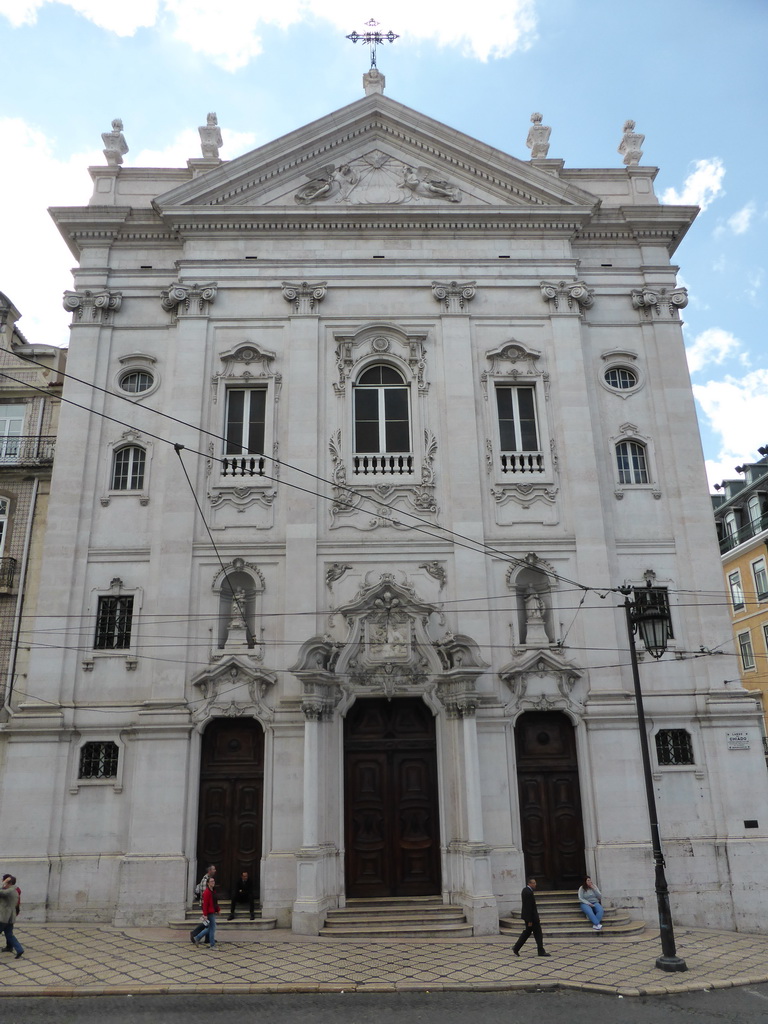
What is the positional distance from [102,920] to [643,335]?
68.2ft

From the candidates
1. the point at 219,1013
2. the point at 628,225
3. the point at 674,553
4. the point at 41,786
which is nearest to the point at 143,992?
the point at 219,1013

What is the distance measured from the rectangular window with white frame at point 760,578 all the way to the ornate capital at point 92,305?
32.1 metres

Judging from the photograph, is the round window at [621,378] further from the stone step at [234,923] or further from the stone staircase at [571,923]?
the stone step at [234,923]

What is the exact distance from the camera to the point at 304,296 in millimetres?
22688

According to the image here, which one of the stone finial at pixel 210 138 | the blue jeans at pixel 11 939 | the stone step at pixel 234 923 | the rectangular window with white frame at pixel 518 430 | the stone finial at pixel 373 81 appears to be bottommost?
the stone step at pixel 234 923

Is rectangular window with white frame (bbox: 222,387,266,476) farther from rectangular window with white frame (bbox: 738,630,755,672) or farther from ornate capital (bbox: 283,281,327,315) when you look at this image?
rectangular window with white frame (bbox: 738,630,755,672)

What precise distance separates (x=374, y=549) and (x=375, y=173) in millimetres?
11707

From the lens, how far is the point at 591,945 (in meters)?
15.9

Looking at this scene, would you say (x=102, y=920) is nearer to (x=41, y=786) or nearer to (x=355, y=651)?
(x=41, y=786)

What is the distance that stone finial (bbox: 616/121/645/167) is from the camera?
2503 cm

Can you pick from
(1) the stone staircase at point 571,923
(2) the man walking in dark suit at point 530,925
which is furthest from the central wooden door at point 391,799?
(2) the man walking in dark suit at point 530,925

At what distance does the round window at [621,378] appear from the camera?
23094 mm

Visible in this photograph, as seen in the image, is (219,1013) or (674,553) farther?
(674,553)

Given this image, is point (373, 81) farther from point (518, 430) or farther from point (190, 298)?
point (518, 430)
